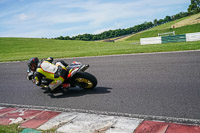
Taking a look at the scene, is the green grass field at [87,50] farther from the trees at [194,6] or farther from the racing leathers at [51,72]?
the trees at [194,6]

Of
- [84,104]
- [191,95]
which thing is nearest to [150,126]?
[191,95]

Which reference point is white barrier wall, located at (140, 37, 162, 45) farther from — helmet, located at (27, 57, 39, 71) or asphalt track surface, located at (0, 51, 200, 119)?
helmet, located at (27, 57, 39, 71)

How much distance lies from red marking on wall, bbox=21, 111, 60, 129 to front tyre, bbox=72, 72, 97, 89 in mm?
1536

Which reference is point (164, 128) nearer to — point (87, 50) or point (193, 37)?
point (193, 37)

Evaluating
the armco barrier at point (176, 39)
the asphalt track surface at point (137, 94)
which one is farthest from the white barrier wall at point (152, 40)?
the asphalt track surface at point (137, 94)

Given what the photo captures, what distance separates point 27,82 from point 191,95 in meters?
6.50

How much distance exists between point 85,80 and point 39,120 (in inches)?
85.6

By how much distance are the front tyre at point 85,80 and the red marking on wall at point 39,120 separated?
154cm

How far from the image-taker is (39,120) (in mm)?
4445

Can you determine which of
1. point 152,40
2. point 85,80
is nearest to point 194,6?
point 152,40

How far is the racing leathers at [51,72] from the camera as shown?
5.98m

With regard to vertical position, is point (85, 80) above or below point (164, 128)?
above

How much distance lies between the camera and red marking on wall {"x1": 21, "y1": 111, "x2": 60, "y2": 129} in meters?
4.18

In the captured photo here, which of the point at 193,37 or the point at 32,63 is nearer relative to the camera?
the point at 32,63
